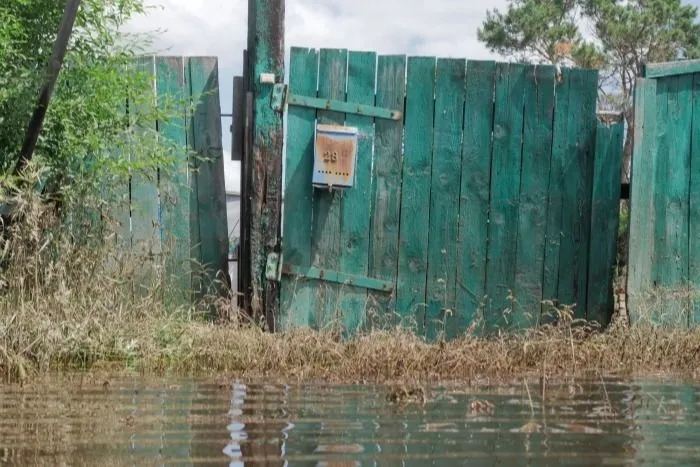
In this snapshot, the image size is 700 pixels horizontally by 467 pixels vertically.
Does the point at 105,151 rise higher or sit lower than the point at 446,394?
higher

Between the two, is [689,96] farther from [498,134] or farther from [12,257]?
[12,257]

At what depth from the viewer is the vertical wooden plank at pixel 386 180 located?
848 centimetres

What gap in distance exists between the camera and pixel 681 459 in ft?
14.5

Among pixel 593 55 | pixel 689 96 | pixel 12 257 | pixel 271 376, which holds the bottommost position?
pixel 271 376

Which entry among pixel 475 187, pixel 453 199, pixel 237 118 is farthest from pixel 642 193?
pixel 237 118

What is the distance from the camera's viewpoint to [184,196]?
859 centimetres

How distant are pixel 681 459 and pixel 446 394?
1.80 m

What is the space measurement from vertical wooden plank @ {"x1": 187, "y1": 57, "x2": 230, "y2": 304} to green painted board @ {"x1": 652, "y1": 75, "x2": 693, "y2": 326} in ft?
10.2

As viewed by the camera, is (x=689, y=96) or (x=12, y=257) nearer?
(x=12, y=257)

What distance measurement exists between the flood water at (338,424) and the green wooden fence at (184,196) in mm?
2038

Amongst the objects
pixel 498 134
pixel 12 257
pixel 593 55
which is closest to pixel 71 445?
pixel 12 257

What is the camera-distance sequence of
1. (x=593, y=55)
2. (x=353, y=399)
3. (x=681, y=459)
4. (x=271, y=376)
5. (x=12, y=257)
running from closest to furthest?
(x=681, y=459) < (x=353, y=399) < (x=271, y=376) < (x=12, y=257) < (x=593, y=55)

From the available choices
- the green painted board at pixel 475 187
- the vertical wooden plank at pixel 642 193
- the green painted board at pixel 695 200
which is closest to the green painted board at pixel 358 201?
the green painted board at pixel 475 187

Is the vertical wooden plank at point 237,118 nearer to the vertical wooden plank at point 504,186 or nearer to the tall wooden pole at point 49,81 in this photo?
the tall wooden pole at point 49,81
